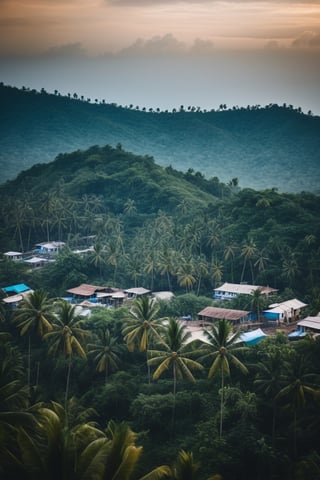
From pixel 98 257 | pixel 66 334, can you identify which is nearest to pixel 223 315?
pixel 66 334

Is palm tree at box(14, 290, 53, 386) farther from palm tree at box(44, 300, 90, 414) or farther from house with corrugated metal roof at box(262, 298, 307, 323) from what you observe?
house with corrugated metal roof at box(262, 298, 307, 323)

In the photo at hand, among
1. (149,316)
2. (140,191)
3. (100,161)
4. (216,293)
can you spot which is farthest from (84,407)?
(100,161)

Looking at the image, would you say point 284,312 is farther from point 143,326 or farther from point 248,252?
point 143,326

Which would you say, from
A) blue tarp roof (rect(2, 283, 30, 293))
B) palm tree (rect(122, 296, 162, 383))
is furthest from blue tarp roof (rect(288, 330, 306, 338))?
blue tarp roof (rect(2, 283, 30, 293))

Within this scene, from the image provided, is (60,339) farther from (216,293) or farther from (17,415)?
(216,293)

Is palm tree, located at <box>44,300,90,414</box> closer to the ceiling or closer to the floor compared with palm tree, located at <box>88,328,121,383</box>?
closer to the ceiling

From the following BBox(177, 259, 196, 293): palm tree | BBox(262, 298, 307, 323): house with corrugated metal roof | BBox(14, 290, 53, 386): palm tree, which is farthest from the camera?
BBox(177, 259, 196, 293): palm tree
